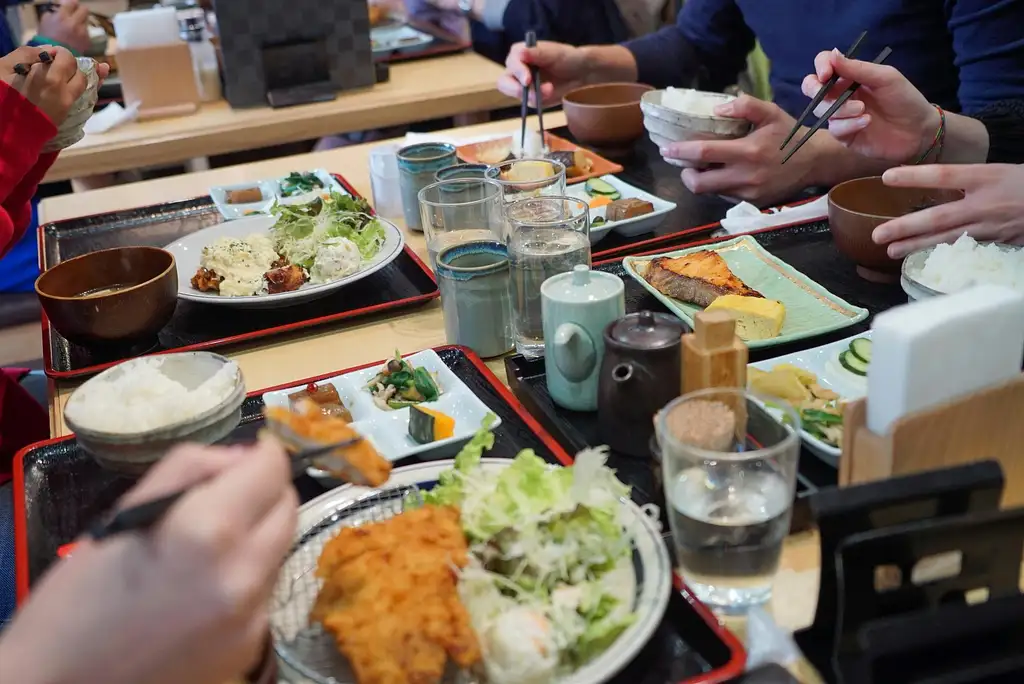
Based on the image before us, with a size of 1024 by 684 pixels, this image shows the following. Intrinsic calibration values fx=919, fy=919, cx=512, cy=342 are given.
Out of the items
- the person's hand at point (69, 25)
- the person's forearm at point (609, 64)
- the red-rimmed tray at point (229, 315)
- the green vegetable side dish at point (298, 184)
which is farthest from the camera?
the person's hand at point (69, 25)

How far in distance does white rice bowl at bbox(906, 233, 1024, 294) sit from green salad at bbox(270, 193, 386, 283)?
0.96m

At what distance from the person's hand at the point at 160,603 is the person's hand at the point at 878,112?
136 cm

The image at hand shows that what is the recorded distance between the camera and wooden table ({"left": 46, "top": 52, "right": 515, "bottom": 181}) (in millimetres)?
2859

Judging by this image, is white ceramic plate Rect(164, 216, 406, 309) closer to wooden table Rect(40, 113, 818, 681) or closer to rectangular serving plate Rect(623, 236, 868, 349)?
wooden table Rect(40, 113, 818, 681)

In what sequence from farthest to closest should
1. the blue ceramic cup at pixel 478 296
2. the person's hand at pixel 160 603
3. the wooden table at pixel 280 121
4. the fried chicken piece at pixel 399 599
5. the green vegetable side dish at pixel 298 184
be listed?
the wooden table at pixel 280 121
the green vegetable side dish at pixel 298 184
the blue ceramic cup at pixel 478 296
the fried chicken piece at pixel 399 599
the person's hand at pixel 160 603

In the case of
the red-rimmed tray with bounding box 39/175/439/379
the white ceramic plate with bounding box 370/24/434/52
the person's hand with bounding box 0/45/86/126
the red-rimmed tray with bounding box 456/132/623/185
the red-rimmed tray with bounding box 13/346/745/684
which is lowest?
the red-rimmed tray with bounding box 13/346/745/684

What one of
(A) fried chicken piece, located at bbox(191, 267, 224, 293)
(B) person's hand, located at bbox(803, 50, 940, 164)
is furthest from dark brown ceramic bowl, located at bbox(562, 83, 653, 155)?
(A) fried chicken piece, located at bbox(191, 267, 224, 293)

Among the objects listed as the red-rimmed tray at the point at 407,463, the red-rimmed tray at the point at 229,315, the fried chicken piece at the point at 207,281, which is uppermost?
the fried chicken piece at the point at 207,281

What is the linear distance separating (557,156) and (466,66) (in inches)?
60.6

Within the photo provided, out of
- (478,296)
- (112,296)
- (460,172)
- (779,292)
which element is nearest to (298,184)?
(460,172)

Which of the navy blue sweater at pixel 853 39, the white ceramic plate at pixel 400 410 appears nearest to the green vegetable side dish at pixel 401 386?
the white ceramic plate at pixel 400 410

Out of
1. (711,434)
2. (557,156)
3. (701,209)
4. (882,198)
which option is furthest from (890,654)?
(557,156)

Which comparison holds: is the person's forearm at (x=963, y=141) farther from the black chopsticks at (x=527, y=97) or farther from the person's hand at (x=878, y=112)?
the black chopsticks at (x=527, y=97)

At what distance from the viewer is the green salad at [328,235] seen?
169cm
